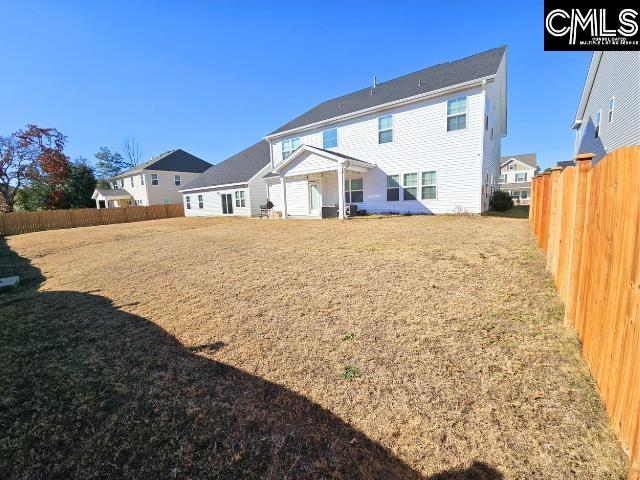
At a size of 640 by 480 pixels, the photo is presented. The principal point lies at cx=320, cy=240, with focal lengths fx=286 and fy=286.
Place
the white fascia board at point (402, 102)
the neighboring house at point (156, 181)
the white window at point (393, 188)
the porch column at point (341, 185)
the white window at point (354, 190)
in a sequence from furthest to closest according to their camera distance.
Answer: the neighboring house at point (156, 181) < the white window at point (354, 190) < the white window at point (393, 188) < the porch column at point (341, 185) < the white fascia board at point (402, 102)

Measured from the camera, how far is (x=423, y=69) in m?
17.4

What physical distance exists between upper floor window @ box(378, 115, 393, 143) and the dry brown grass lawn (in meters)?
11.8

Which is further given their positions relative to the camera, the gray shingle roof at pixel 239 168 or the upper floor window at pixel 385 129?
the gray shingle roof at pixel 239 168

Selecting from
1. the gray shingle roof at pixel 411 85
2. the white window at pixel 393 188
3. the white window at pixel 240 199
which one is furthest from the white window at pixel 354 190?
the white window at pixel 240 199

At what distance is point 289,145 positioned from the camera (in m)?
19.8

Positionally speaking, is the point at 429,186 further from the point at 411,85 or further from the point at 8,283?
the point at 8,283

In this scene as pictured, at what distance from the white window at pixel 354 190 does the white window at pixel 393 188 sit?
64.1 inches

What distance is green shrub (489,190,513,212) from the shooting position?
1536 centimetres

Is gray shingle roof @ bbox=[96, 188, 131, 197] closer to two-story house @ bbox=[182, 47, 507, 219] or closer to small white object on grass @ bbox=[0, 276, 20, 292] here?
two-story house @ bbox=[182, 47, 507, 219]

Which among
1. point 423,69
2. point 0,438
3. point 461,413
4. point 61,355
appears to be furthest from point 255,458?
point 423,69

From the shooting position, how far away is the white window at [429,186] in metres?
14.0

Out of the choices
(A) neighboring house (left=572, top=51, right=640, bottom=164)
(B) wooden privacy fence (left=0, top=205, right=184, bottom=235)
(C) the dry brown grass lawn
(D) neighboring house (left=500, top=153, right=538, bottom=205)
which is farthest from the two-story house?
(D) neighboring house (left=500, top=153, right=538, bottom=205)

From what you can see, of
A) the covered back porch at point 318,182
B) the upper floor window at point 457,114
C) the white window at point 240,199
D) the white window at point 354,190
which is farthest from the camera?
the white window at point 240,199

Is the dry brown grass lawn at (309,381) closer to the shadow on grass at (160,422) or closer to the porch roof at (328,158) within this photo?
the shadow on grass at (160,422)
